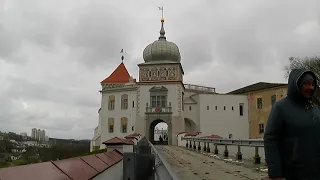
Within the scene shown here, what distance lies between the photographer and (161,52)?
46812 mm

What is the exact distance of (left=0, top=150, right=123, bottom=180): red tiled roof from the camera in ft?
10.3

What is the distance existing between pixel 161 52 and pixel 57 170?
43191 mm

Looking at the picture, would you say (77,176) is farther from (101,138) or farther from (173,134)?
(101,138)

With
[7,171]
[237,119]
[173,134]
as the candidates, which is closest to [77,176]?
[7,171]

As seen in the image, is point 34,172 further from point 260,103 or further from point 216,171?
point 260,103

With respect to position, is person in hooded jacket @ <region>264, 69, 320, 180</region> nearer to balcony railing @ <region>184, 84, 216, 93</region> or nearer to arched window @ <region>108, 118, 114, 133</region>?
arched window @ <region>108, 118, 114, 133</region>

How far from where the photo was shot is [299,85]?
346cm

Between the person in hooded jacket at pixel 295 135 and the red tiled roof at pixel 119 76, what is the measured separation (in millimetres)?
49227

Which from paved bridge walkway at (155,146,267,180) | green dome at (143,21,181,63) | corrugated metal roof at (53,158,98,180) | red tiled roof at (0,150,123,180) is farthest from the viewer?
green dome at (143,21,181,63)

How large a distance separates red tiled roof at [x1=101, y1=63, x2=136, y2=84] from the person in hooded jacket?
49.2 meters

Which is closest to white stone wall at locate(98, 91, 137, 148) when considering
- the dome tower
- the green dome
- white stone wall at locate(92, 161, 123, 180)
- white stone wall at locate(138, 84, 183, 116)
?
white stone wall at locate(138, 84, 183, 116)

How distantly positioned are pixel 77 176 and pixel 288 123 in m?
2.80

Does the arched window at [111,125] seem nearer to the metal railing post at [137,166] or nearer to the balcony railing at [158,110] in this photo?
the balcony railing at [158,110]

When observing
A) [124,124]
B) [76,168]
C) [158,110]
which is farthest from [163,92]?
[76,168]
